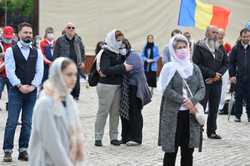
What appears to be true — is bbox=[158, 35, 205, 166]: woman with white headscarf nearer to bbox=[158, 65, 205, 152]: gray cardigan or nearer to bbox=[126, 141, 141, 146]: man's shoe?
bbox=[158, 65, 205, 152]: gray cardigan

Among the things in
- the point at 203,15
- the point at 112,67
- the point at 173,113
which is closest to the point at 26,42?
the point at 112,67

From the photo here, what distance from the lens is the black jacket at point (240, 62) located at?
13680 mm

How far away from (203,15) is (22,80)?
7.45m

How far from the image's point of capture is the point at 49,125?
4.95 m

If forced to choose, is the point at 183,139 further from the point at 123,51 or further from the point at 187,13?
the point at 187,13

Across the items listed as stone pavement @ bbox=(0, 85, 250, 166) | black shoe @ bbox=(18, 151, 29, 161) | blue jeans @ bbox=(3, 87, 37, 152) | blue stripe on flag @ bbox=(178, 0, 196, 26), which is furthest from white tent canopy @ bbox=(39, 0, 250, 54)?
black shoe @ bbox=(18, 151, 29, 161)

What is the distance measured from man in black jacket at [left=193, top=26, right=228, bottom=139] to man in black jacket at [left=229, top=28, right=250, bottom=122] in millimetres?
1871

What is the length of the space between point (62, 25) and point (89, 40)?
128cm

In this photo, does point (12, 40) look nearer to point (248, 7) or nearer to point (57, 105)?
point (57, 105)

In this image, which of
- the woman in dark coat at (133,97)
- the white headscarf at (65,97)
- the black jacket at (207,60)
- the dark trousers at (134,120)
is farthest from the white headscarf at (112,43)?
the white headscarf at (65,97)

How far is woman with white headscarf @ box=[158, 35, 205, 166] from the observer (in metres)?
7.31

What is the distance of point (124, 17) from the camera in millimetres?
26734

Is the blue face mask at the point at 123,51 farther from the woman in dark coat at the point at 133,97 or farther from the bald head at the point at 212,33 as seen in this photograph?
the bald head at the point at 212,33

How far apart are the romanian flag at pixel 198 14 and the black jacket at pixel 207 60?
3561mm
